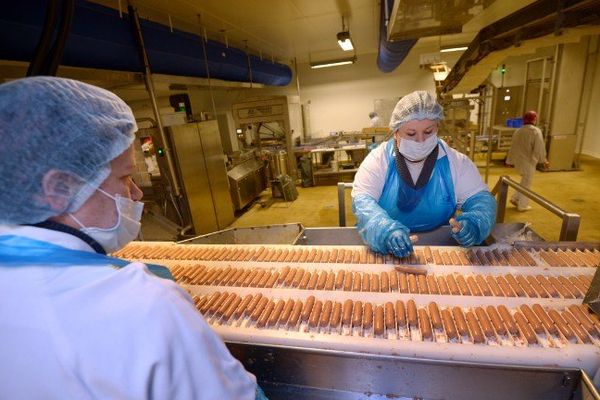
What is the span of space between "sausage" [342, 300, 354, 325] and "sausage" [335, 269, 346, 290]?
12cm

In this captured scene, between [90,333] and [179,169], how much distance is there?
398 centimetres

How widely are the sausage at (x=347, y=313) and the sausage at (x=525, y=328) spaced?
23.2 inches

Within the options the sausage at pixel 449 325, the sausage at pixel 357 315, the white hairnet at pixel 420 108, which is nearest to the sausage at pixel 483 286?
the sausage at pixel 449 325

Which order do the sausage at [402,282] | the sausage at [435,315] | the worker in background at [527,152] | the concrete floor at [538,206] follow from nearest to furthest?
the sausage at [435,315] < the sausage at [402,282] < the concrete floor at [538,206] < the worker in background at [527,152]

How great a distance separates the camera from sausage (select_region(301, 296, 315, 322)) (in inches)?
46.1

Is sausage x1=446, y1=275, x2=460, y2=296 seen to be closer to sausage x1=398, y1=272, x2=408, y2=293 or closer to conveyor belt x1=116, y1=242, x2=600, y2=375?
conveyor belt x1=116, y1=242, x2=600, y2=375

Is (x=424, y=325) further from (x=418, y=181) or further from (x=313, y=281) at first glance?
(x=418, y=181)

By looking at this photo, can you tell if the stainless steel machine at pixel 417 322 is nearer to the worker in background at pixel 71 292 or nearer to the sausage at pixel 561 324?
the sausage at pixel 561 324

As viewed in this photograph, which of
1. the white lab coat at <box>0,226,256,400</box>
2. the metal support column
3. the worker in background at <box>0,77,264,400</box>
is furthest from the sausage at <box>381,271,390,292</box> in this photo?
the metal support column

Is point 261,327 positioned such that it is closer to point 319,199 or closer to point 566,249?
point 566,249

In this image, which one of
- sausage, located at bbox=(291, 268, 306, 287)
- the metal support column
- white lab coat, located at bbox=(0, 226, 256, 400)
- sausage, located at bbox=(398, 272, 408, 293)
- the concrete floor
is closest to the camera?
white lab coat, located at bbox=(0, 226, 256, 400)

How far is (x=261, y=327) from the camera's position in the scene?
1.15 m

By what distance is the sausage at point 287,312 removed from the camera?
3.82 ft

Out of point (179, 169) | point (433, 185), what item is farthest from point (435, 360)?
point (179, 169)
